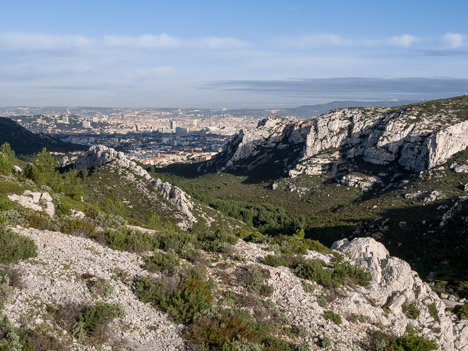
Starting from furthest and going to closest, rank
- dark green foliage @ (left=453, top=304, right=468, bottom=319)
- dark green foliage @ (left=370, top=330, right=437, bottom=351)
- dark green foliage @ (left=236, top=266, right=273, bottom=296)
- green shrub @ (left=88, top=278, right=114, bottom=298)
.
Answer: dark green foliage @ (left=453, top=304, right=468, bottom=319), dark green foliage @ (left=236, top=266, right=273, bottom=296), dark green foliage @ (left=370, top=330, right=437, bottom=351), green shrub @ (left=88, top=278, right=114, bottom=298)

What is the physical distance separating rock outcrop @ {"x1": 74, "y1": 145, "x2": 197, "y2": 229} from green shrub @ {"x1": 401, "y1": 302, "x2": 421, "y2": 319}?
144 ft

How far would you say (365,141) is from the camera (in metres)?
114

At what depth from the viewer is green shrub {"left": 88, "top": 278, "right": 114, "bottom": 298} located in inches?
482

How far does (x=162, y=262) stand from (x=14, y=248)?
5.65 metres

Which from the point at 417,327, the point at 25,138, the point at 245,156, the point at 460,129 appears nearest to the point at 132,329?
the point at 417,327

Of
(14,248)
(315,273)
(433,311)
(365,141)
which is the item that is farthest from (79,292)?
(365,141)

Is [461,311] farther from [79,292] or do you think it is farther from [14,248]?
[14,248]

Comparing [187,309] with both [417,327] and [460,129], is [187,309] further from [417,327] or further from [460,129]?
[460,129]

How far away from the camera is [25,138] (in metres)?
198

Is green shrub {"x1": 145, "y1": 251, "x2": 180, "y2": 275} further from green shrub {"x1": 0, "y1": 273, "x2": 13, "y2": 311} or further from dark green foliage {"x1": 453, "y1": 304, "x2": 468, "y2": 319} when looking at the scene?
dark green foliage {"x1": 453, "y1": 304, "x2": 468, "y2": 319}

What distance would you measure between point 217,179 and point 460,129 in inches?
2990

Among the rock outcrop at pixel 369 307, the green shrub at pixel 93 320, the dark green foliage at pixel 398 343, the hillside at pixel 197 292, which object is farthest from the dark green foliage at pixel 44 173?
the dark green foliage at pixel 398 343

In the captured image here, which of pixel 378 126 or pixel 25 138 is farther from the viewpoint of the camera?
pixel 25 138

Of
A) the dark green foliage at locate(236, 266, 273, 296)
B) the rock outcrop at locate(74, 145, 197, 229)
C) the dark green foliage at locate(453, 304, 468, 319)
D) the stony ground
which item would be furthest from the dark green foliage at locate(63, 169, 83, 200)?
the dark green foliage at locate(453, 304, 468, 319)
